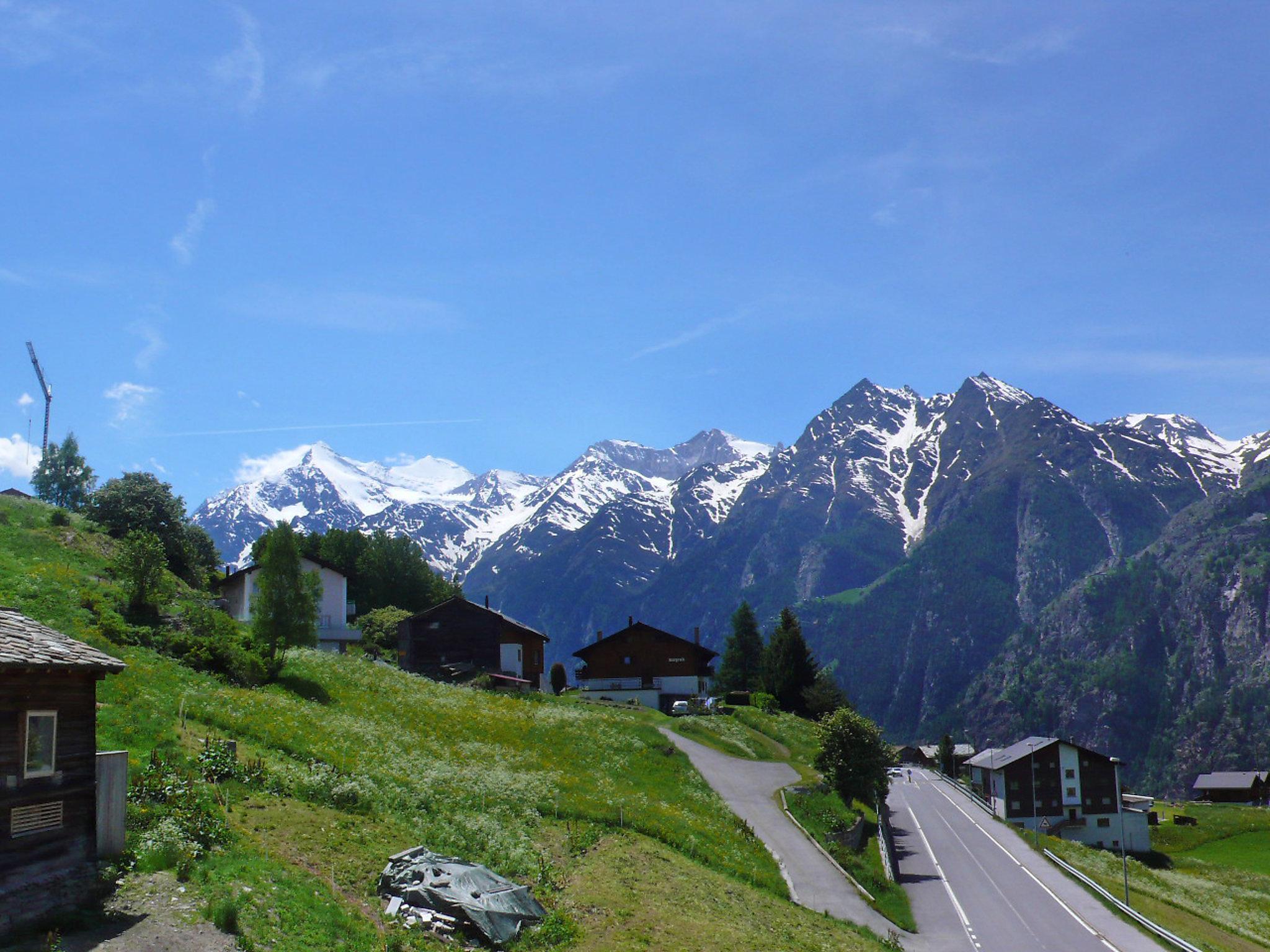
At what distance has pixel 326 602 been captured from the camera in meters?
81.6

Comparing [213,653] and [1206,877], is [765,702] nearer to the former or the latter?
[1206,877]

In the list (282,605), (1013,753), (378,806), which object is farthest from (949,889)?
(1013,753)

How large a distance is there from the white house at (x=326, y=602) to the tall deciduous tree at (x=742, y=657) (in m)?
51.6

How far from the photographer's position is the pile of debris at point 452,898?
23.3m

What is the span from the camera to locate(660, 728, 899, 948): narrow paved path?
3825cm

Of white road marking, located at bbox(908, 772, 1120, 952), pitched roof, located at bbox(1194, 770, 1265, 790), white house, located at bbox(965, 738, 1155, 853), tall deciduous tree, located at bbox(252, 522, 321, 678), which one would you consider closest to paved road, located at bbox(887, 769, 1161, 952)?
white road marking, located at bbox(908, 772, 1120, 952)

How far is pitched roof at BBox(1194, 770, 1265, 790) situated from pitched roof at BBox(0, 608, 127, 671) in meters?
174

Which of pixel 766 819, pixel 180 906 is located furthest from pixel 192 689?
pixel 766 819

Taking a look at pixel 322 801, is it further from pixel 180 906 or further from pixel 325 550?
pixel 325 550

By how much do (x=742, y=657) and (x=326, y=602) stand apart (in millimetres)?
57917

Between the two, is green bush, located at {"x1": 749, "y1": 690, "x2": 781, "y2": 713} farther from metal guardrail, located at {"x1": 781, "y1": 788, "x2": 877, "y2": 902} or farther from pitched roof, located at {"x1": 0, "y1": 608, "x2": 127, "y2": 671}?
pitched roof, located at {"x1": 0, "y1": 608, "x2": 127, "y2": 671}

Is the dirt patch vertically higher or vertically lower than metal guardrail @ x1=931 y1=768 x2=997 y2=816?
higher

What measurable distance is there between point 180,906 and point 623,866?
49.4 ft

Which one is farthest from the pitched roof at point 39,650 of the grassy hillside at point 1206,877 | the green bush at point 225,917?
the grassy hillside at point 1206,877
